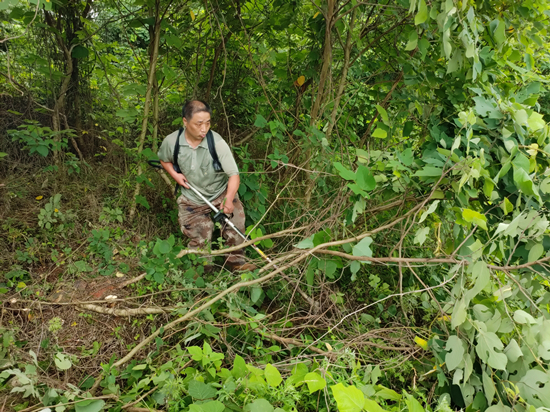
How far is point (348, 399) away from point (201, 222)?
231 cm

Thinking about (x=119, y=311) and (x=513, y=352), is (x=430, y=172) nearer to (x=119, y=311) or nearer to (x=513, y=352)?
(x=513, y=352)

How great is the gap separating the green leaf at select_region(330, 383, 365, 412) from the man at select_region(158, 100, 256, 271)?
5.49 feet

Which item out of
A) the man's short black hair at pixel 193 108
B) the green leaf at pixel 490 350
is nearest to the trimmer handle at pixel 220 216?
the man's short black hair at pixel 193 108

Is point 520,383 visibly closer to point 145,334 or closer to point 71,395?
point 71,395

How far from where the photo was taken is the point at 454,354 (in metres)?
1.61

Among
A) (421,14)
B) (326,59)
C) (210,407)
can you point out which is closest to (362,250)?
(210,407)

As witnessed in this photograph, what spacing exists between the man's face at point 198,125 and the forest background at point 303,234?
1.71 ft

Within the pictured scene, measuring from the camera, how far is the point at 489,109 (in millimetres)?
1835

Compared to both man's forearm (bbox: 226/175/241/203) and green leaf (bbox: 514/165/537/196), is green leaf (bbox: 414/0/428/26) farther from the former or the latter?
man's forearm (bbox: 226/175/241/203)

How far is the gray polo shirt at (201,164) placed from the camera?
3133 millimetres

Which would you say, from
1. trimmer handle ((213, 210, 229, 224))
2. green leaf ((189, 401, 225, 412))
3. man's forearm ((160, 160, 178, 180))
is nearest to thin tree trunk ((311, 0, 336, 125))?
trimmer handle ((213, 210, 229, 224))

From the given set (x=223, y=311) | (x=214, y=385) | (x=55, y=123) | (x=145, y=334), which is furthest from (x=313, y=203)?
(x=55, y=123)

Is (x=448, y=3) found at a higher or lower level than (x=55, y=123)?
higher

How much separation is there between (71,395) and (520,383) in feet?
6.79
